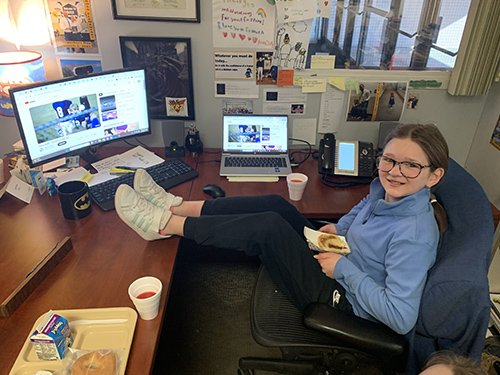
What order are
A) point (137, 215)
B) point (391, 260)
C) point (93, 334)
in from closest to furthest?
point (93, 334)
point (391, 260)
point (137, 215)

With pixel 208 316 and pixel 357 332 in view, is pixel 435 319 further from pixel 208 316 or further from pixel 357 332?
pixel 208 316

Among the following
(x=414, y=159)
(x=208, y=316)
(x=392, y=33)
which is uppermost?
(x=392, y=33)

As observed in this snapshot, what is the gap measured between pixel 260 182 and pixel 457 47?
1.21 metres

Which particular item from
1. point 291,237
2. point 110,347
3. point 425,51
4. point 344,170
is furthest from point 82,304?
point 425,51

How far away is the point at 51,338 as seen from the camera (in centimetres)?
91

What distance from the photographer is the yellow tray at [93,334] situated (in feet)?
3.04

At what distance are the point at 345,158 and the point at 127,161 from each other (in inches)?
43.1

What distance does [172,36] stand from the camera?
1844 mm

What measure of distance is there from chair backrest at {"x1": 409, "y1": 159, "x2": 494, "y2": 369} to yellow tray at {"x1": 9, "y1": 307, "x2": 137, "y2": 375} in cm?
84

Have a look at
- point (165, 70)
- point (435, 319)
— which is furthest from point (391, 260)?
point (165, 70)

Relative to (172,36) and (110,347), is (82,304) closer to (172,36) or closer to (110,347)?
(110,347)

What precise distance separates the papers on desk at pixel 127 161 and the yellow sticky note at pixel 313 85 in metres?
0.85

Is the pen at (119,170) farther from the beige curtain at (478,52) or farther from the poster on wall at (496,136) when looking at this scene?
the poster on wall at (496,136)

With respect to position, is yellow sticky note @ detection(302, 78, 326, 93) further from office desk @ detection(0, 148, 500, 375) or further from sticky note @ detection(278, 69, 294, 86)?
office desk @ detection(0, 148, 500, 375)
